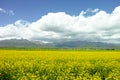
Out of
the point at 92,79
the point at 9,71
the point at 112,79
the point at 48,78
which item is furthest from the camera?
the point at 9,71

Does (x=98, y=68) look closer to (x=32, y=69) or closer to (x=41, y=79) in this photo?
(x=32, y=69)

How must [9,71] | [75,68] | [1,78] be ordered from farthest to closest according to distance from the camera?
[75,68]
[9,71]
[1,78]

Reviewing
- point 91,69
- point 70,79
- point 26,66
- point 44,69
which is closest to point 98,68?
point 91,69

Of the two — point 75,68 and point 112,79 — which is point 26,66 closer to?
point 75,68

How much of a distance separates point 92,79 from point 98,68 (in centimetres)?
579

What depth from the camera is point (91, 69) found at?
48.9 ft

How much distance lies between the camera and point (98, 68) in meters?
15.3

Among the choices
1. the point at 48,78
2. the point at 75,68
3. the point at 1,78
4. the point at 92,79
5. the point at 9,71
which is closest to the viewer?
the point at 92,79

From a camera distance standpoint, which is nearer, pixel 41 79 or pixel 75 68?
pixel 41 79

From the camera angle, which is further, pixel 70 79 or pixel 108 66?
pixel 108 66

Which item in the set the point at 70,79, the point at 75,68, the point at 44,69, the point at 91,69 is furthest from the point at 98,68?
the point at 70,79

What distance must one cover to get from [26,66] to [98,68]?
4.46 metres

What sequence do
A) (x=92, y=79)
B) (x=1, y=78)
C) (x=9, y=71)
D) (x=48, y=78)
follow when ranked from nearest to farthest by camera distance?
(x=92, y=79), (x=48, y=78), (x=1, y=78), (x=9, y=71)

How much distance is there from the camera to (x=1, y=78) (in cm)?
1227
